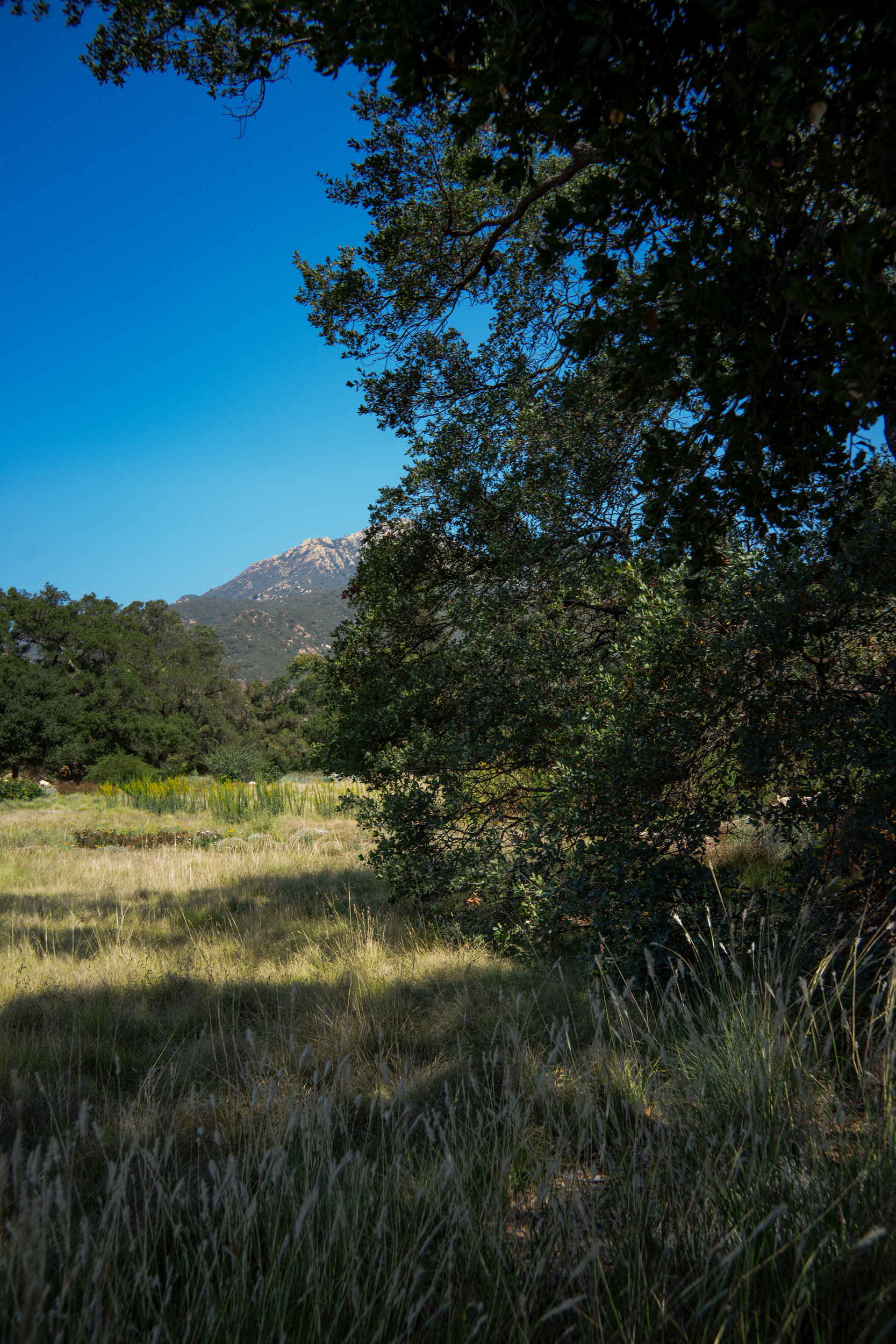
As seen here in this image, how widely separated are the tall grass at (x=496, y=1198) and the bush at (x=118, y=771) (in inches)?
963

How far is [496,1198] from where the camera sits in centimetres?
176

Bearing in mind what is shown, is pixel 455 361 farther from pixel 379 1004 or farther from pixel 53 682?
pixel 53 682

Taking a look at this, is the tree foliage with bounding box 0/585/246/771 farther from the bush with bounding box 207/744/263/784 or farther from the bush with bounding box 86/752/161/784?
the bush with bounding box 207/744/263/784

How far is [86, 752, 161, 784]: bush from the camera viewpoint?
1005 inches

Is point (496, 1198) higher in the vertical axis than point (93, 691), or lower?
lower

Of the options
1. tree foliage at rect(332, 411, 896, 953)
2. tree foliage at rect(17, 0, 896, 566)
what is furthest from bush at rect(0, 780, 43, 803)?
tree foliage at rect(17, 0, 896, 566)

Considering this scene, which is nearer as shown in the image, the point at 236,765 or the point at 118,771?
the point at 236,765

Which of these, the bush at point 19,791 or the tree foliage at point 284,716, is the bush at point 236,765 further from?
the bush at point 19,791

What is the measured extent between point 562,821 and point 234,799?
41.3 ft

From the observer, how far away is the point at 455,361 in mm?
6367

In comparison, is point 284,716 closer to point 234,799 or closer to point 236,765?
point 236,765

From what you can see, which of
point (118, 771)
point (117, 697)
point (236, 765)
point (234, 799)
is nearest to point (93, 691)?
point (117, 697)

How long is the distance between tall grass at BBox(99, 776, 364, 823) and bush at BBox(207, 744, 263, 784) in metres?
3.33

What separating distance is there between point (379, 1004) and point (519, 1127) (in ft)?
7.54
